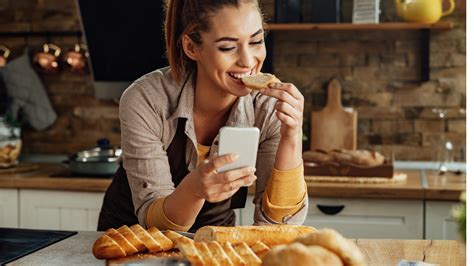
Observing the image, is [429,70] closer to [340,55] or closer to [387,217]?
[340,55]

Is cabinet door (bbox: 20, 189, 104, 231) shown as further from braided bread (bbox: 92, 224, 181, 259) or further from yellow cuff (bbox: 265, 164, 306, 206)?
braided bread (bbox: 92, 224, 181, 259)

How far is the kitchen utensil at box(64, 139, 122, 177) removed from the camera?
3.62 metres

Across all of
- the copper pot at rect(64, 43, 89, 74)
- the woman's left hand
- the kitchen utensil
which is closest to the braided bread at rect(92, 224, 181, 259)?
the woman's left hand

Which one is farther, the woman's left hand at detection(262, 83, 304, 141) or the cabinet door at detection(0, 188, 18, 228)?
the cabinet door at detection(0, 188, 18, 228)

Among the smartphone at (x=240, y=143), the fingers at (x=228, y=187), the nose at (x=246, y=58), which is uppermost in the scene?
the nose at (x=246, y=58)

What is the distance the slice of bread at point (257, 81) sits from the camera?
204 cm

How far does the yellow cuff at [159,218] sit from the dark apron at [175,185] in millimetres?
259

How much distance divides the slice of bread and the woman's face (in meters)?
0.05

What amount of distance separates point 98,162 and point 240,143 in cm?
196

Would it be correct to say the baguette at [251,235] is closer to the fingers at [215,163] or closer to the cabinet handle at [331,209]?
the fingers at [215,163]

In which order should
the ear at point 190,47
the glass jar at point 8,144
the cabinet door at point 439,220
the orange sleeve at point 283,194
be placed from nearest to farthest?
the orange sleeve at point 283,194 → the ear at point 190,47 → the cabinet door at point 439,220 → the glass jar at point 8,144

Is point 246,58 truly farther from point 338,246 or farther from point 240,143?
point 338,246

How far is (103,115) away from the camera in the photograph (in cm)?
428

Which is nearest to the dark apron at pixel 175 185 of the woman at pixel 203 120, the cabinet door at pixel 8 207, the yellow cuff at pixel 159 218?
the woman at pixel 203 120
